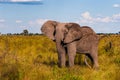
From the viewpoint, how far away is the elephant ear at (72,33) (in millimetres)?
13211

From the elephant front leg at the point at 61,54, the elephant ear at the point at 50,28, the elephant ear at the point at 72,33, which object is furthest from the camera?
the elephant ear at the point at 50,28

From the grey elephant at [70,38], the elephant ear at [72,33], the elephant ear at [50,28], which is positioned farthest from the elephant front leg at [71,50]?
the elephant ear at [50,28]

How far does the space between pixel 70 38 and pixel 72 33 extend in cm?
21

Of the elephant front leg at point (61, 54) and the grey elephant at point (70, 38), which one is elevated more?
the grey elephant at point (70, 38)

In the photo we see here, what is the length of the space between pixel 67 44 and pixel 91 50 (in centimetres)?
117

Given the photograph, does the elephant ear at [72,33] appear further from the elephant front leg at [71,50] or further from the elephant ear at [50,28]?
the elephant ear at [50,28]

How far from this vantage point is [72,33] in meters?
13.3

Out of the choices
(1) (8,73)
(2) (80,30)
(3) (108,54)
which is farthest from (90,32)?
(1) (8,73)

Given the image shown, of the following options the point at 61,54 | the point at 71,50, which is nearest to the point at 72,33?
the point at 71,50

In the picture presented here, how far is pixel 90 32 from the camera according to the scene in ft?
45.6

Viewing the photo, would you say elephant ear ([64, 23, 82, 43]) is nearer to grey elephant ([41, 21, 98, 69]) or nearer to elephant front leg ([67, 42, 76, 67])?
grey elephant ([41, 21, 98, 69])

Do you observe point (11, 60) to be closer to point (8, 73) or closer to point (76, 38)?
point (8, 73)

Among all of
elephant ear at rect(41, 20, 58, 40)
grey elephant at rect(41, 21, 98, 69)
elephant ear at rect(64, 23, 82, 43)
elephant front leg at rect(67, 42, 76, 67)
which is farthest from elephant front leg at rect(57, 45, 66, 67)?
elephant ear at rect(41, 20, 58, 40)

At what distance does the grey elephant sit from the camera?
13266 mm
